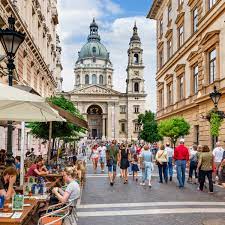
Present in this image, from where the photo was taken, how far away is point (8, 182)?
7469 mm

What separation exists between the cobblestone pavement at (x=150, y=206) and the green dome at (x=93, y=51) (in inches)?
4571

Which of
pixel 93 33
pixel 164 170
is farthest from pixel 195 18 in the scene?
pixel 93 33

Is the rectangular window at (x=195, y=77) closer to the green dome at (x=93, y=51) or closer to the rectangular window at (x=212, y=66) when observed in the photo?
the rectangular window at (x=212, y=66)

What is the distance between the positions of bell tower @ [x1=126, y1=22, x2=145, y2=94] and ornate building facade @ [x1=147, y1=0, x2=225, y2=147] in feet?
233

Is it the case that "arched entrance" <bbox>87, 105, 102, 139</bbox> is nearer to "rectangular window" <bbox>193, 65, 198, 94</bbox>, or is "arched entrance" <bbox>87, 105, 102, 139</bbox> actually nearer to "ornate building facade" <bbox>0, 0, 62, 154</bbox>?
Result: "ornate building facade" <bbox>0, 0, 62, 154</bbox>

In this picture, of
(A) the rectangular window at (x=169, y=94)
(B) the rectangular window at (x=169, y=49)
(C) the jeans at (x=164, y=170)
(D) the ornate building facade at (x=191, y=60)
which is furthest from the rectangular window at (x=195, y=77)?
(C) the jeans at (x=164, y=170)

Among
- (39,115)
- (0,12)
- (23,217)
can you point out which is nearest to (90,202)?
(39,115)

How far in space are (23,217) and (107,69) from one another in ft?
394

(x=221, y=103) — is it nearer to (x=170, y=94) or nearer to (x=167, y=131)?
(x=167, y=131)

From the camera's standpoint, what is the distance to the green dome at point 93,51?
12912 centimetres

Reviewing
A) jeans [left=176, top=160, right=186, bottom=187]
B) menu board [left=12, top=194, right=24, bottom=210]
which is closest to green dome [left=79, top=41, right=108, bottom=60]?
jeans [left=176, top=160, right=186, bottom=187]

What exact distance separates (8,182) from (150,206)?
14.1 feet

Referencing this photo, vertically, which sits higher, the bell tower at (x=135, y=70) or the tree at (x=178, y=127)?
the bell tower at (x=135, y=70)

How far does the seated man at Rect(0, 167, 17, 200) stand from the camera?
6.73 m
